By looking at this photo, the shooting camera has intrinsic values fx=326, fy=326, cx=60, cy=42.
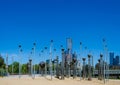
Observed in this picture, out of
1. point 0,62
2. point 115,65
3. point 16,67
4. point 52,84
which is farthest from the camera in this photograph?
point 115,65

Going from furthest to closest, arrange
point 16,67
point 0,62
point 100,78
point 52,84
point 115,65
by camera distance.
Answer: point 115,65 → point 16,67 → point 0,62 → point 100,78 → point 52,84

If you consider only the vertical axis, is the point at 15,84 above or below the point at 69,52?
below

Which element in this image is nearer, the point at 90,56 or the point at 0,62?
the point at 90,56

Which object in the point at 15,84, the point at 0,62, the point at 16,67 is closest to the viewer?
the point at 15,84

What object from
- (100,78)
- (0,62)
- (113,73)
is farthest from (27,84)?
(113,73)

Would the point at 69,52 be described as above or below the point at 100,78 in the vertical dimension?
above

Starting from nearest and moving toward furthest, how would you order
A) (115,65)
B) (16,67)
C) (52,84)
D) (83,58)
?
(52,84), (83,58), (16,67), (115,65)

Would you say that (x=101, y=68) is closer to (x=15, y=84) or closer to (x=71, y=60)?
(x=71, y=60)

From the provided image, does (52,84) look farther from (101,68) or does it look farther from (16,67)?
(16,67)

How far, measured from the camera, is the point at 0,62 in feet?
440

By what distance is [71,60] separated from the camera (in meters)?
97.7

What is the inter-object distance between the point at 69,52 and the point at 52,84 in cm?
4062

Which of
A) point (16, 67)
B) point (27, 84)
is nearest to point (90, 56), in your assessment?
point (27, 84)

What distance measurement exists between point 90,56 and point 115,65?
88.0 m
